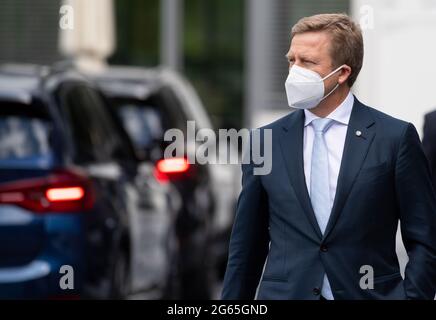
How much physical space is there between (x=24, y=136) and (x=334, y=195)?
Result: 2926 millimetres

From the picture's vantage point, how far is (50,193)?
7117 millimetres

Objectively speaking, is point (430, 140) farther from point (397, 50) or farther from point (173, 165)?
point (397, 50)

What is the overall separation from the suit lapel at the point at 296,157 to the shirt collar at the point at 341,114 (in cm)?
2

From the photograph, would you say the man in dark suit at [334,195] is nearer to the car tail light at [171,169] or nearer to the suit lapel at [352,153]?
the suit lapel at [352,153]

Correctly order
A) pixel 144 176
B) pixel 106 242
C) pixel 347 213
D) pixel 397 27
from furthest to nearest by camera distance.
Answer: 1. pixel 397 27
2. pixel 144 176
3. pixel 106 242
4. pixel 347 213

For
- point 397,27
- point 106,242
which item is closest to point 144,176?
point 106,242

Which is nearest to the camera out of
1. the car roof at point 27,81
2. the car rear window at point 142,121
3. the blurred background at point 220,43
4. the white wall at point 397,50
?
the car roof at point 27,81

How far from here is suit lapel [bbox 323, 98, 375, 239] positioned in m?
4.55

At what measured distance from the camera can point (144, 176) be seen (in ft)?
30.6

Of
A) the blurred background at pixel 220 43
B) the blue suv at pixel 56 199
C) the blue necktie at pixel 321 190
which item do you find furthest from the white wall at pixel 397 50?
Answer: the blue necktie at pixel 321 190

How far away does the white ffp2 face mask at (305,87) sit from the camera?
464 cm

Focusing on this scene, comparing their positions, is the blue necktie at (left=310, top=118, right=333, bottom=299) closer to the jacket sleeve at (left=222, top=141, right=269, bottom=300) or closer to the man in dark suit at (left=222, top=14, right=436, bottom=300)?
the man in dark suit at (left=222, top=14, right=436, bottom=300)
